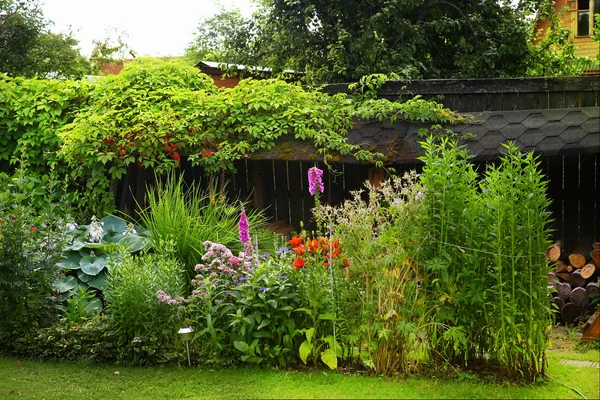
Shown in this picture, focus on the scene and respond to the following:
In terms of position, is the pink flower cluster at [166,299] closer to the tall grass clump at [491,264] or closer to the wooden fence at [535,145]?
the tall grass clump at [491,264]

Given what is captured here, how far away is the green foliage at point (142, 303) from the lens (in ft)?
17.5

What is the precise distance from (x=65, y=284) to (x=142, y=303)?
1.33 meters

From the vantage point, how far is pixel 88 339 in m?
5.51

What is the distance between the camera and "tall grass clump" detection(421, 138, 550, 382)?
4402mm

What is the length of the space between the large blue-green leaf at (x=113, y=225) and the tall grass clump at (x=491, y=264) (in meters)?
3.74

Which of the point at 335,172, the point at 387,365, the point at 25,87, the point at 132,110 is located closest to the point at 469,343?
the point at 387,365

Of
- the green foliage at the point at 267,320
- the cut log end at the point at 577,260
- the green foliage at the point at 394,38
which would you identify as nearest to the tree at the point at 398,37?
the green foliage at the point at 394,38

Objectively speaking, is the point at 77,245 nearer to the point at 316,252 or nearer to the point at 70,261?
the point at 70,261

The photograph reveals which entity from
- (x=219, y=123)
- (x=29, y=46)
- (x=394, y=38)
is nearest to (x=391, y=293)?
(x=219, y=123)

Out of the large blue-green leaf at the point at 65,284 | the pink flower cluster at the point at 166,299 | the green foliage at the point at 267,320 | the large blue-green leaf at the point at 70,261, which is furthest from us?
the large blue-green leaf at the point at 70,261

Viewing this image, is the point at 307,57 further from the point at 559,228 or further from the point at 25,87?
the point at 559,228

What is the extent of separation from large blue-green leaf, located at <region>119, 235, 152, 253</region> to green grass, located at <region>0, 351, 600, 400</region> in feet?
4.66

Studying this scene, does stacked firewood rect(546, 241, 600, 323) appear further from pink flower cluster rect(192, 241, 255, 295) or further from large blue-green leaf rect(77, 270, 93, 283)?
large blue-green leaf rect(77, 270, 93, 283)

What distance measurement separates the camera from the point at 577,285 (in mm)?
6688
